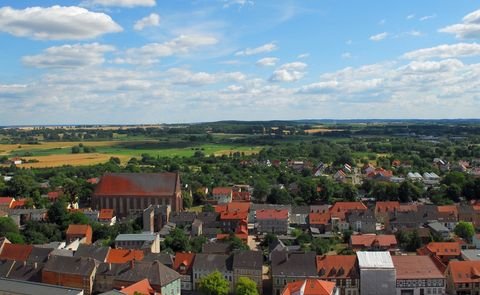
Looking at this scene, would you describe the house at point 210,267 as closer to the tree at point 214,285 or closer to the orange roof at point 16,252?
the tree at point 214,285

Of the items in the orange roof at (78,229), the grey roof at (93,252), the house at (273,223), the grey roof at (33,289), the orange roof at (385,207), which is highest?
the grey roof at (93,252)

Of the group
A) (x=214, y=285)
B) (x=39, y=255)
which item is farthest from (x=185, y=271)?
(x=39, y=255)

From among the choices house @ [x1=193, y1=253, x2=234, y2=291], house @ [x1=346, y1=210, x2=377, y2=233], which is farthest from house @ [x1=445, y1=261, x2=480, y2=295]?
house @ [x1=346, y1=210, x2=377, y2=233]

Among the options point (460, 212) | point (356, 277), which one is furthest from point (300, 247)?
point (460, 212)

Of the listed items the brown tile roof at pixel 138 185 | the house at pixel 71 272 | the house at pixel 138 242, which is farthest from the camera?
the brown tile roof at pixel 138 185

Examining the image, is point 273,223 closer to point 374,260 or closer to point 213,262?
point 213,262

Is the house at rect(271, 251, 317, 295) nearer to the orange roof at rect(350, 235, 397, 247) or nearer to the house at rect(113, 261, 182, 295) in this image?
the house at rect(113, 261, 182, 295)

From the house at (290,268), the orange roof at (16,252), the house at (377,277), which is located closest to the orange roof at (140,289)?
the house at (290,268)
